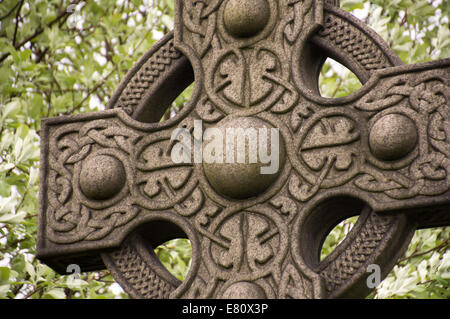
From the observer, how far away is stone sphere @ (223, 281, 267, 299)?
2404 mm

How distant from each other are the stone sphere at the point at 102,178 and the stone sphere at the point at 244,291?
25.9 inches

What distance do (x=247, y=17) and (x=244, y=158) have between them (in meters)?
0.59

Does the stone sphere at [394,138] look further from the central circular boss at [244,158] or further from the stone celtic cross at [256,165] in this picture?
the central circular boss at [244,158]

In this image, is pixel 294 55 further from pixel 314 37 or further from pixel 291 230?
pixel 291 230

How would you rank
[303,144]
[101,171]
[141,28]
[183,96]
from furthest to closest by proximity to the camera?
[141,28] < [183,96] < [101,171] < [303,144]

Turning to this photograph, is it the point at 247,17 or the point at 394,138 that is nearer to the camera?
the point at 394,138

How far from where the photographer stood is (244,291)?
241 centimetres

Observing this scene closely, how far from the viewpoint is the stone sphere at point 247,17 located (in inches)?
109

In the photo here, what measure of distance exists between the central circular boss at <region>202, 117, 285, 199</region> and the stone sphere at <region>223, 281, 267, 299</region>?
337mm

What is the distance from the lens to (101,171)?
2803 mm

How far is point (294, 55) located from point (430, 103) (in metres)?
Result: 0.56

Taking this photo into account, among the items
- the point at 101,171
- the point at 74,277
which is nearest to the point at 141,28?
the point at 74,277

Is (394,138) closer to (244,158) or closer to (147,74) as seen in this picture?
(244,158)

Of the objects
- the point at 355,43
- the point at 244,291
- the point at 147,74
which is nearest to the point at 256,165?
the point at 244,291
